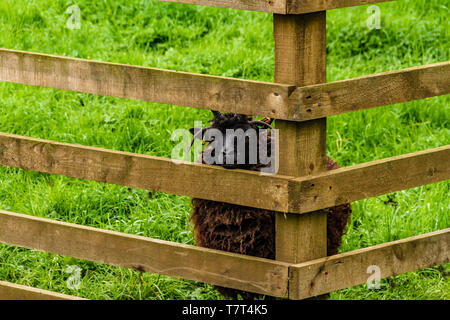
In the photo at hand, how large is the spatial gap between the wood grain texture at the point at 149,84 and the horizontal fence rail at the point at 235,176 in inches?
10.5

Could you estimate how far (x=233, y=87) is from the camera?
287 centimetres

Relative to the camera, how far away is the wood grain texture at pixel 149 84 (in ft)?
9.21

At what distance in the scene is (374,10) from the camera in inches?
281

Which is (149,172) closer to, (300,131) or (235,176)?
(235,176)

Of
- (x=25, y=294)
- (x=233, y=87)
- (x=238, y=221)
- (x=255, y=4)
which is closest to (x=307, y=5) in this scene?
(x=255, y=4)

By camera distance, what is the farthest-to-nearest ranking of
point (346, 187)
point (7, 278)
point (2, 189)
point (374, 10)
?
1. point (374, 10)
2. point (2, 189)
3. point (7, 278)
4. point (346, 187)

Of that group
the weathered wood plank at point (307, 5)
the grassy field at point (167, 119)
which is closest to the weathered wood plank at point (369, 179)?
the weathered wood plank at point (307, 5)

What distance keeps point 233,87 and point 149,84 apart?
0.40 m

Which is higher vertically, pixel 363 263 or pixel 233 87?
pixel 233 87

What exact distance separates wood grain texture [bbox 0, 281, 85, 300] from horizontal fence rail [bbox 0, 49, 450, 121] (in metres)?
1.00

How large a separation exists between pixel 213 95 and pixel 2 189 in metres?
2.42

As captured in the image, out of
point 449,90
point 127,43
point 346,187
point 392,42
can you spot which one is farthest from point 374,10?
point 346,187
